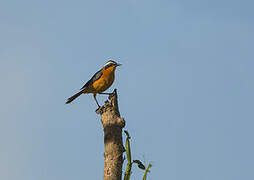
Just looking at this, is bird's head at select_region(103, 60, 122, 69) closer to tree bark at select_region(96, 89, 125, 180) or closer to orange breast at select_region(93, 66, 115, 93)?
orange breast at select_region(93, 66, 115, 93)

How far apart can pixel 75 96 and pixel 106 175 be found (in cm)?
514

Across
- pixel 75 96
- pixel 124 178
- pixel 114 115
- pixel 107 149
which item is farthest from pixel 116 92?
pixel 75 96

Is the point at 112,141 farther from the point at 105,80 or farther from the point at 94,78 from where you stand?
the point at 94,78

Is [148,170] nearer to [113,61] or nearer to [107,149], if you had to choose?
[107,149]

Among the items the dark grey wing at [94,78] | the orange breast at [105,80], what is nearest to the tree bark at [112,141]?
the orange breast at [105,80]

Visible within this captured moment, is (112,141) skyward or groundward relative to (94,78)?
groundward

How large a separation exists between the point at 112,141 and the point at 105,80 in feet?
12.4

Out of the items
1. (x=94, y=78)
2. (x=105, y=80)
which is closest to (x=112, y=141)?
(x=105, y=80)

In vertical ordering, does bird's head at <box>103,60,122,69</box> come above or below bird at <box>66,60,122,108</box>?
above

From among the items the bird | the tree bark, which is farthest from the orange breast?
the tree bark

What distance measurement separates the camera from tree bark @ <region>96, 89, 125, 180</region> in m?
6.96

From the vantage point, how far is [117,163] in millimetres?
6988

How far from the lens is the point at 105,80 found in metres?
10.8

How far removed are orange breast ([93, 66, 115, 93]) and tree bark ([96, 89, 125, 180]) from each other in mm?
3103
